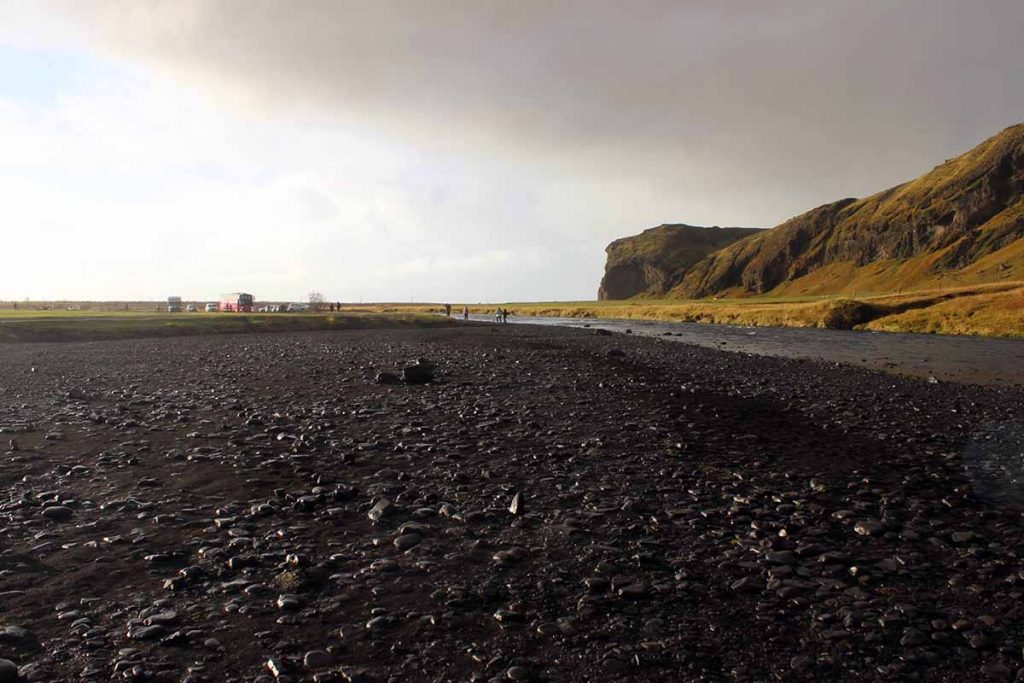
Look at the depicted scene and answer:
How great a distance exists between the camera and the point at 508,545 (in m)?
8.16

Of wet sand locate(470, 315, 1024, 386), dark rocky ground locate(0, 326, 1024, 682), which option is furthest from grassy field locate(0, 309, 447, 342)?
wet sand locate(470, 315, 1024, 386)

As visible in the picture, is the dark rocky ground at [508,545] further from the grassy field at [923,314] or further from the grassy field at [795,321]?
the grassy field at [923,314]

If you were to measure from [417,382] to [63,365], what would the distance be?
68.9 feet

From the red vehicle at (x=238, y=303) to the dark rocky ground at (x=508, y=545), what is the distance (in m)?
129

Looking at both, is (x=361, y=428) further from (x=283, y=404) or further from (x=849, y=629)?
(x=849, y=629)

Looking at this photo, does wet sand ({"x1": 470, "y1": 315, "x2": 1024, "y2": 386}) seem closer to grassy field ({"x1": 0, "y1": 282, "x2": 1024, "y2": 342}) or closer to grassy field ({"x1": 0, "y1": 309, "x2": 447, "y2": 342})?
grassy field ({"x1": 0, "y1": 282, "x2": 1024, "y2": 342})

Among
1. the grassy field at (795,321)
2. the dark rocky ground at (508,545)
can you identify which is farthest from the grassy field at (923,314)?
the dark rocky ground at (508,545)

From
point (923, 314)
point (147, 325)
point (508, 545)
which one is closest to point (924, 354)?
point (923, 314)

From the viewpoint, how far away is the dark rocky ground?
5.53 m

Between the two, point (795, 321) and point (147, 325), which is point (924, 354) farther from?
point (147, 325)

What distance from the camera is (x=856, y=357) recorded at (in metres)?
38.7

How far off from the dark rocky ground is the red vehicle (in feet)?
422

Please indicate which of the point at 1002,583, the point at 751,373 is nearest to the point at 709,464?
the point at 1002,583

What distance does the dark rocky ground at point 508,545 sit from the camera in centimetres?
553
